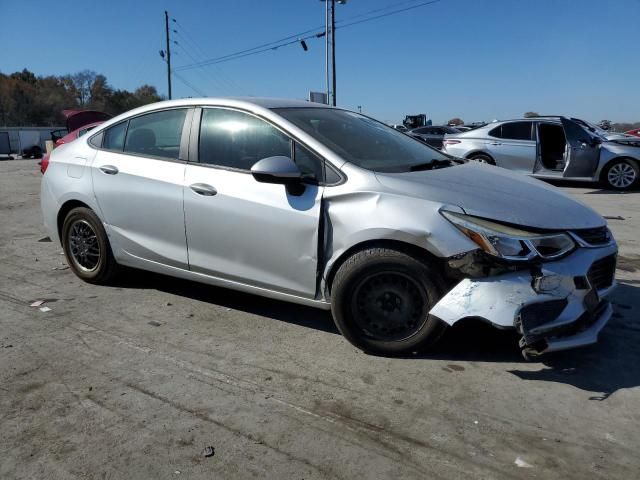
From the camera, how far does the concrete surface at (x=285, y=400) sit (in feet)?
7.65

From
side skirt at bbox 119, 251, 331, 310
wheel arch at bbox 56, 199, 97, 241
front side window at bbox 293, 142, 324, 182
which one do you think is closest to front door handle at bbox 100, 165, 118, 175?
wheel arch at bbox 56, 199, 97, 241

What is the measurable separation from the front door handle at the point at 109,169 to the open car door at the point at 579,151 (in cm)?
924

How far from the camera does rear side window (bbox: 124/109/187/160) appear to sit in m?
4.09

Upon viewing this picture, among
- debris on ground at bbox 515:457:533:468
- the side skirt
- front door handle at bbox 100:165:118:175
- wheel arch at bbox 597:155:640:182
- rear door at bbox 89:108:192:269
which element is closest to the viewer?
debris on ground at bbox 515:457:533:468

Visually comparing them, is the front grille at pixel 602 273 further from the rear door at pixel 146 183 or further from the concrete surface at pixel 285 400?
the rear door at pixel 146 183

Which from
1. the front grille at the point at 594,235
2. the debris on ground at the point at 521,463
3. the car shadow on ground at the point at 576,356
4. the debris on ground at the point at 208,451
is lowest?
the debris on ground at the point at 521,463

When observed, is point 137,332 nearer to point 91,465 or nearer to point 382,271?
point 91,465

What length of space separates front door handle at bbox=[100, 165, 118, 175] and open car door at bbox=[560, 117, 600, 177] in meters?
9.24

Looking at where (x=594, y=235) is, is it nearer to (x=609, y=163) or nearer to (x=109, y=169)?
(x=109, y=169)

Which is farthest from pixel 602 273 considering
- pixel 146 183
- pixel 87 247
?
pixel 87 247

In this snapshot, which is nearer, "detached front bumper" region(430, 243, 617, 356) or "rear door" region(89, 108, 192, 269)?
"detached front bumper" region(430, 243, 617, 356)

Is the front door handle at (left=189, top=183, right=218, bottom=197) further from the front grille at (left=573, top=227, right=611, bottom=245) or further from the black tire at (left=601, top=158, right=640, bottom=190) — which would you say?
the black tire at (left=601, top=158, right=640, bottom=190)

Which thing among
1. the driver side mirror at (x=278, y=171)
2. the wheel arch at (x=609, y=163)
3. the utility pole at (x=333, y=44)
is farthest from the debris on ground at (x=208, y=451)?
the utility pole at (x=333, y=44)

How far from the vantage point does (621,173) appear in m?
11.0
